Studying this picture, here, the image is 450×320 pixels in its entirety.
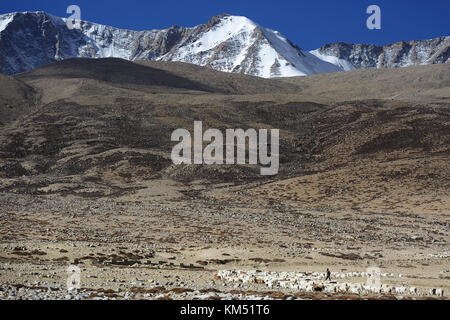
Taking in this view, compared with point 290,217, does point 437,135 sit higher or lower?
higher

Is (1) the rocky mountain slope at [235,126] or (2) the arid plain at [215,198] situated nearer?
(2) the arid plain at [215,198]

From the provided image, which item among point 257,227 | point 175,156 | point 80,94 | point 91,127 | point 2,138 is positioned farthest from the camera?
point 80,94

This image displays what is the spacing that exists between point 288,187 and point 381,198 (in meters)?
12.5

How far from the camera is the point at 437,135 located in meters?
89.1

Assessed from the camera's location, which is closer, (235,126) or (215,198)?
(215,198)

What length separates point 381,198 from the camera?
60.9 meters

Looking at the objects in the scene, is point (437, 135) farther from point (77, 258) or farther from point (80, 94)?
point (80, 94)

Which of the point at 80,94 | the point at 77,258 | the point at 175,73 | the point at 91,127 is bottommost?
the point at 77,258

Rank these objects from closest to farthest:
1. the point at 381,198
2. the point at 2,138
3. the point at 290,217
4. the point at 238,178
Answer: the point at 290,217 → the point at 381,198 → the point at 238,178 → the point at 2,138

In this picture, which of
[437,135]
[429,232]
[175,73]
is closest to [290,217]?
[429,232]

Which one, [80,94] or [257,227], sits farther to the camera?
[80,94]

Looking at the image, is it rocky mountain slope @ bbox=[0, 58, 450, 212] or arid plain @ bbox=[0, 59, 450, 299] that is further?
rocky mountain slope @ bbox=[0, 58, 450, 212]

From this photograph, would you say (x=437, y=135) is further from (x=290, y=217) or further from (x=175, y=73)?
(x=175, y=73)

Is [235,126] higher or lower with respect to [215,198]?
higher
